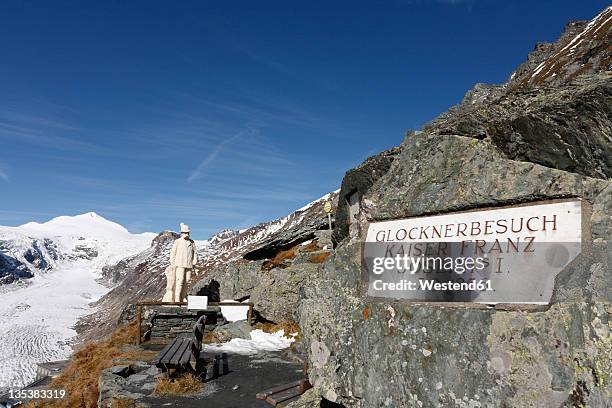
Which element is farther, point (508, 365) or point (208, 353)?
point (208, 353)

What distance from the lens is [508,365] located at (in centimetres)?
344

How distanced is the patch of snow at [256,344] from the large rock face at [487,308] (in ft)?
26.9

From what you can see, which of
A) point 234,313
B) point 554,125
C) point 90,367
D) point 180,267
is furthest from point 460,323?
point 180,267

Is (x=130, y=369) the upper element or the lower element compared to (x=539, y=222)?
lower

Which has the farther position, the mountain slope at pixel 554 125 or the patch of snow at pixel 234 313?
the patch of snow at pixel 234 313

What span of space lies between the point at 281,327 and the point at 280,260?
7.09m

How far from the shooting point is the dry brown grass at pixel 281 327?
14292 mm

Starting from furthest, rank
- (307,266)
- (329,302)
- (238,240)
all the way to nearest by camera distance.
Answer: (238,240), (307,266), (329,302)

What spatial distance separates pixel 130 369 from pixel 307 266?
8.46 meters

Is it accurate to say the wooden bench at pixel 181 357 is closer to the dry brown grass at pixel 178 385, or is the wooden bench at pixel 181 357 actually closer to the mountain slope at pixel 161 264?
the dry brown grass at pixel 178 385

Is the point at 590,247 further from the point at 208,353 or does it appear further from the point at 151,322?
the point at 151,322

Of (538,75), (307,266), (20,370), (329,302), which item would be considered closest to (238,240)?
(20,370)

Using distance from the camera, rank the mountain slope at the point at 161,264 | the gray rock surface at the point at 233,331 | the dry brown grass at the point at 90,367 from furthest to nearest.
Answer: the mountain slope at the point at 161,264 → the gray rock surface at the point at 233,331 → the dry brown grass at the point at 90,367

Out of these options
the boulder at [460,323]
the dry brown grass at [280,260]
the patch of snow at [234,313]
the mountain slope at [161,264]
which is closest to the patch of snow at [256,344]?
the patch of snow at [234,313]
